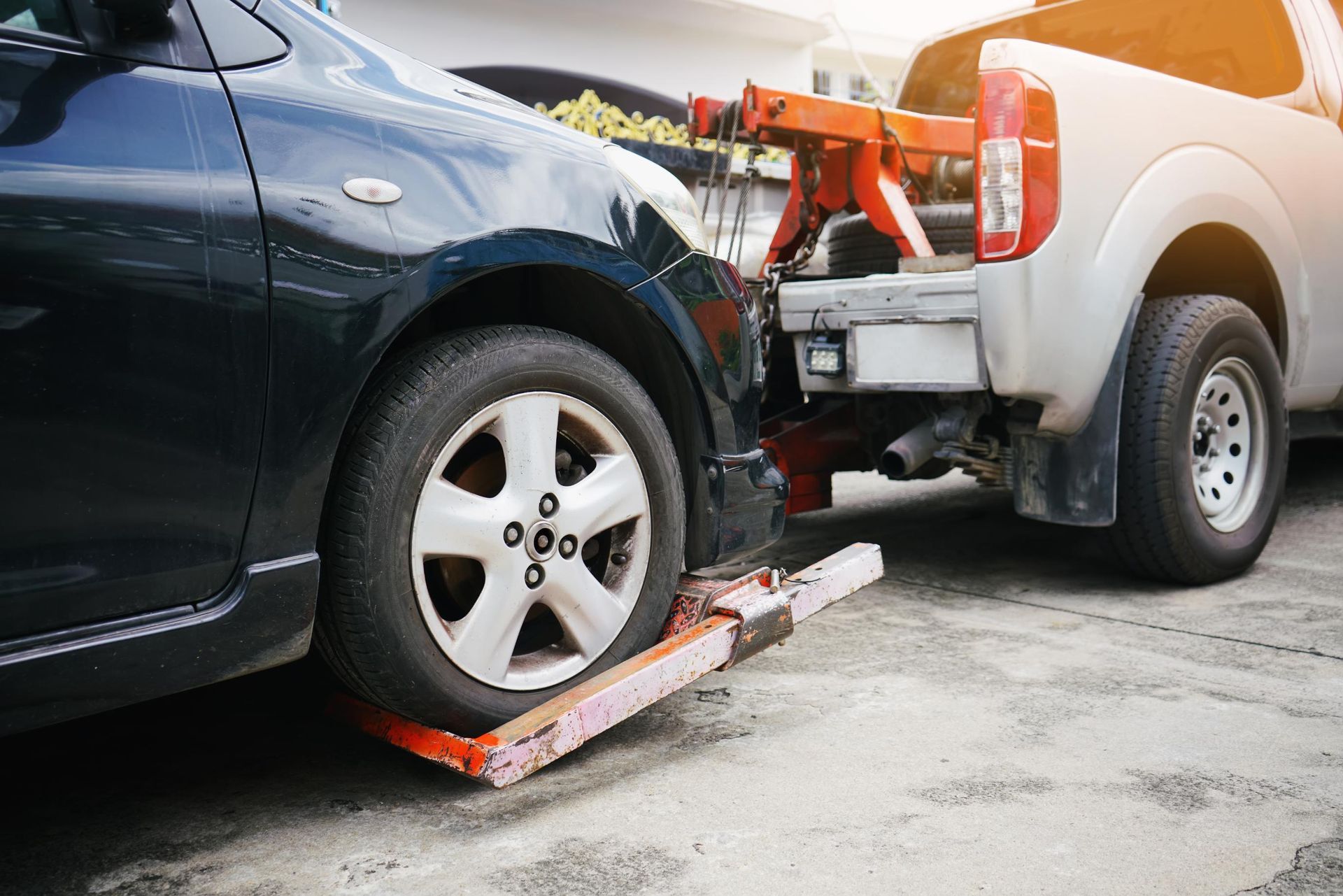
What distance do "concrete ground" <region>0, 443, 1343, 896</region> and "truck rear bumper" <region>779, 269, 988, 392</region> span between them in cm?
75

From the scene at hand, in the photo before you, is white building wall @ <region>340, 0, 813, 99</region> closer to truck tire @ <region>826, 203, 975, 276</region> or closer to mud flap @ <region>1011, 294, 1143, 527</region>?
truck tire @ <region>826, 203, 975, 276</region>

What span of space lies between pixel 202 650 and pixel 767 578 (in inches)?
50.8

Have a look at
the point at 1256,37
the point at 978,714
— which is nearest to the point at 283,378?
the point at 978,714

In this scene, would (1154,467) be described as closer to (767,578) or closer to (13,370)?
→ (767,578)

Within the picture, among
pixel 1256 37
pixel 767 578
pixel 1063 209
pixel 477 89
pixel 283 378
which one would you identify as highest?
pixel 1256 37

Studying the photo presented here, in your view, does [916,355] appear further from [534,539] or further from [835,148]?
→ [534,539]

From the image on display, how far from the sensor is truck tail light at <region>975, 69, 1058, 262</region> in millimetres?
3006

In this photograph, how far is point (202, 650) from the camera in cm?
175

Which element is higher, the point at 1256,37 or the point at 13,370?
the point at 1256,37

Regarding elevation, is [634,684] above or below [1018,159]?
below

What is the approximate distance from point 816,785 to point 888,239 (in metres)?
2.39

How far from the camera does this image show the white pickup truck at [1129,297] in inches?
121

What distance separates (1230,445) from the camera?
3676mm


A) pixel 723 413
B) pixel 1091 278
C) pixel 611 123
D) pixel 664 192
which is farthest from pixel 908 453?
pixel 611 123
